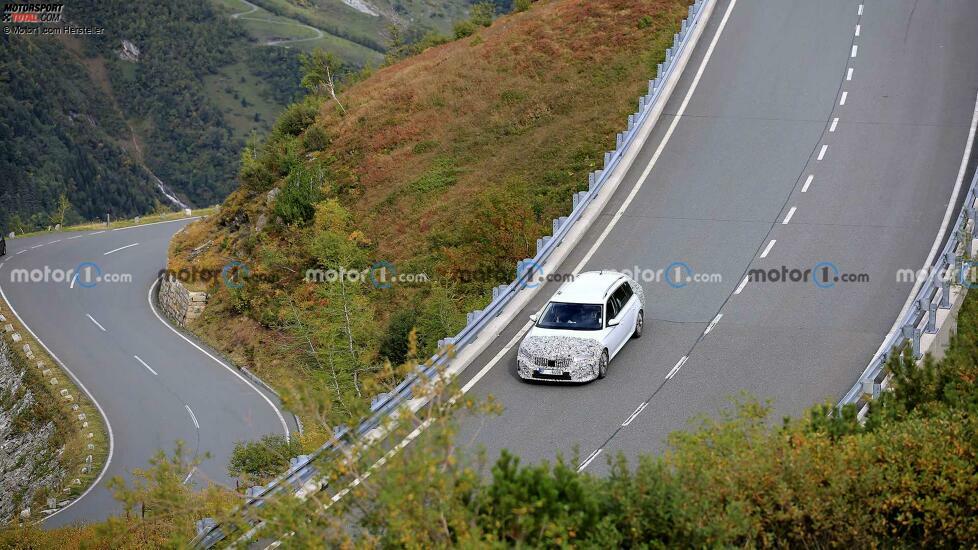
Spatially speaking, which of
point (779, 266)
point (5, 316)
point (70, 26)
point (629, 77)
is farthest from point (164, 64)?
point (779, 266)

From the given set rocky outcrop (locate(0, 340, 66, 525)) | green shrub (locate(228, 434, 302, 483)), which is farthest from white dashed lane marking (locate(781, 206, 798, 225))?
rocky outcrop (locate(0, 340, 66, 525))

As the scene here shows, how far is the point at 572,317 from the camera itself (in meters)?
19.7

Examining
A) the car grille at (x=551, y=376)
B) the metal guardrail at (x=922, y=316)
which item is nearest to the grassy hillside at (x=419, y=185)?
the car grille at (x=551, y=376)

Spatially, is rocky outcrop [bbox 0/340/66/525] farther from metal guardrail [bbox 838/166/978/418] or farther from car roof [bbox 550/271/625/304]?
metal guardrail [bbox 838/166/978/418]

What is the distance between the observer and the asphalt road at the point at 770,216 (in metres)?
18.3

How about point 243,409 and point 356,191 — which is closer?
point 243,409

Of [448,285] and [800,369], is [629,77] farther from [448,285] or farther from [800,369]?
[800,369]

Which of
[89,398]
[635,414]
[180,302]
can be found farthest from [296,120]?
[635,414]

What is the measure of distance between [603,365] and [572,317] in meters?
1.16

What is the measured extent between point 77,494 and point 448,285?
12.9m

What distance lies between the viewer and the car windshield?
1948cm

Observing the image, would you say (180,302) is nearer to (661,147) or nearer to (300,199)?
(300,199)

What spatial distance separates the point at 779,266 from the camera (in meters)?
23.7

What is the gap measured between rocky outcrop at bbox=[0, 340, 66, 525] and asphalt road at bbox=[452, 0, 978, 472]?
1936 cm
